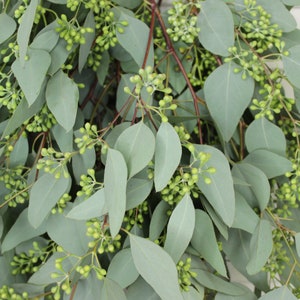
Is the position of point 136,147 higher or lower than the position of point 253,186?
higher

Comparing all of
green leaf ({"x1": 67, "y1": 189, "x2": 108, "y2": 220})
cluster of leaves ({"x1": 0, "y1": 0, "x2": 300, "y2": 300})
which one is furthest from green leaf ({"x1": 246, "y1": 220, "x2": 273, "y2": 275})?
green leaf ({"x1": 67, "y1": 189, "x2": 108, "y2": 220})

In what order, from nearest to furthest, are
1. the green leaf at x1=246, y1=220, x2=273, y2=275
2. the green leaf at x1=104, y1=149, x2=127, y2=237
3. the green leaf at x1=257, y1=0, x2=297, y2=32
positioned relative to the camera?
the green leaf at x1=104, y1=149, x2=127, y2=237, the green leaf at x1=246, y1=220, x2=273, y2=275, the green leaf at x1=257, y1=0, x2=297, y2=32

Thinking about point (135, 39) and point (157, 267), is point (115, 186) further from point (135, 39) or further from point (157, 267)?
point (135, 39)

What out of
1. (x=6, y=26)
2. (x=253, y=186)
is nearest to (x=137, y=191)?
(x=253, y=186)

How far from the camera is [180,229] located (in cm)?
59

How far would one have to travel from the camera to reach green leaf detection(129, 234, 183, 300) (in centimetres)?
55

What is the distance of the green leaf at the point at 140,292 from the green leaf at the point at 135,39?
30 cm

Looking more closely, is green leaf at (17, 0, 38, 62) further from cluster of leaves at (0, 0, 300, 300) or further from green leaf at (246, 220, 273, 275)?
green leaf at (246, 220, 273, 275)

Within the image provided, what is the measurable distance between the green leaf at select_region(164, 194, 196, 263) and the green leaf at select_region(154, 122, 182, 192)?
4 cm

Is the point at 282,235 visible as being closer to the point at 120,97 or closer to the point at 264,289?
the point at 264,289

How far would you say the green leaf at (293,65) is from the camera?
2.31ft

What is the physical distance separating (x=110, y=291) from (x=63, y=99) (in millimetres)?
242

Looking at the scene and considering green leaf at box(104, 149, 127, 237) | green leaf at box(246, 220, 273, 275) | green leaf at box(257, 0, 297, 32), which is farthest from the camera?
green leaf at box(257, 0, 297, 32)

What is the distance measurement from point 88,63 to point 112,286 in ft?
1.12
